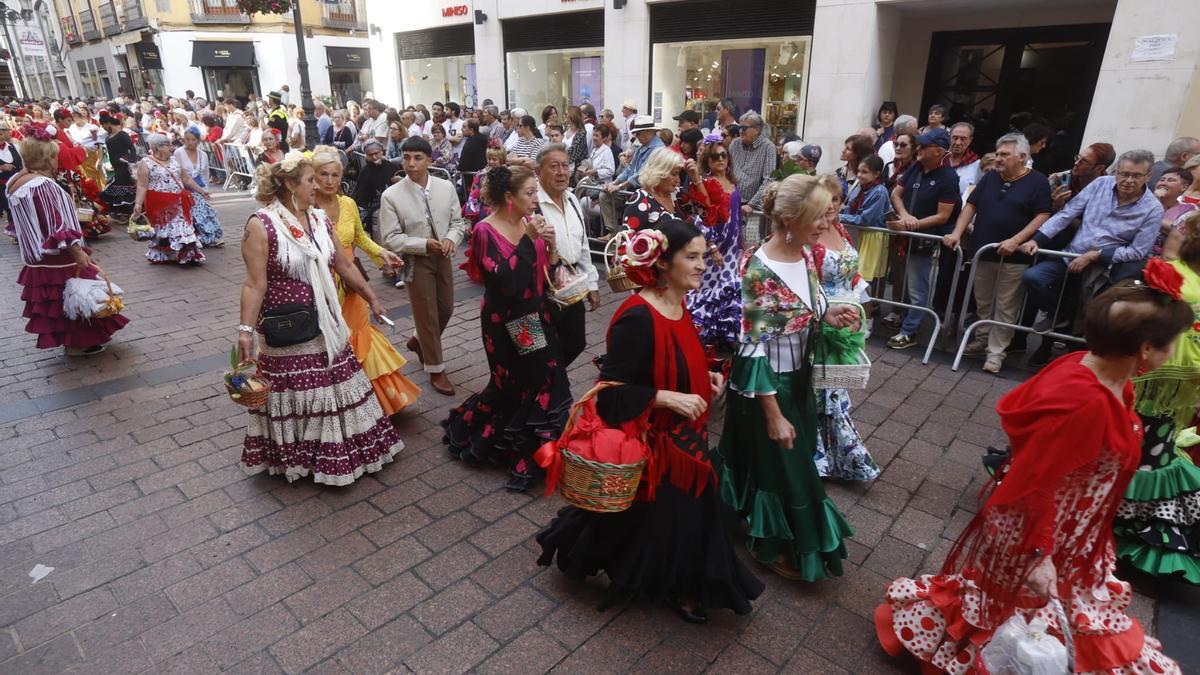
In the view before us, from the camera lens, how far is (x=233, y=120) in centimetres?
1723

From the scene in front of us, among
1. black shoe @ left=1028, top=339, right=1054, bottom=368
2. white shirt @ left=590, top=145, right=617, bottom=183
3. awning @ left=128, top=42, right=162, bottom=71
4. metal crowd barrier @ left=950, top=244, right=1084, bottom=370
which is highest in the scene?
awning @ left=128, top=42, right=162, bottom=71

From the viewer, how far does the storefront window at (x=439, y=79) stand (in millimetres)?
20375

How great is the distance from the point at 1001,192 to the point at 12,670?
734 cm

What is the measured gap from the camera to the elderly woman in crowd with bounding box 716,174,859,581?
3062mm

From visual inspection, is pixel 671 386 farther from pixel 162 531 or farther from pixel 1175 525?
pixel 162 531

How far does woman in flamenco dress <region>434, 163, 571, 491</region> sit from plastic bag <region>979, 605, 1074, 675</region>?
8.65ft

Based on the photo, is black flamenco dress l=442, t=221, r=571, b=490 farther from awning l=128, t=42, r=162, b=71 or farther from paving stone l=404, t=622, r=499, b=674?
awning l=128, t=42, r=162, b=71

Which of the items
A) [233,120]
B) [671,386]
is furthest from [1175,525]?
[233,120]

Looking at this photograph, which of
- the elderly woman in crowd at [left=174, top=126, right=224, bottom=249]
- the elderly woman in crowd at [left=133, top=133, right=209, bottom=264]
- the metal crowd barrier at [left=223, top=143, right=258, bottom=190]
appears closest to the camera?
the elderly woman in crowd at [left=133, top=133, right=209, bottom=264]

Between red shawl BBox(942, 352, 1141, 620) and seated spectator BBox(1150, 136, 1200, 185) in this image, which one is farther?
seated spectator BBox(1150, 136, 1200, 185)

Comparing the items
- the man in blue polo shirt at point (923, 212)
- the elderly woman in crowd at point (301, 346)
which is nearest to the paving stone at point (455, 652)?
the elderly woman in crowd at point (301, 346)

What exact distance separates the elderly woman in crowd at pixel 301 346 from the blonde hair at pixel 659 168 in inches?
82.5

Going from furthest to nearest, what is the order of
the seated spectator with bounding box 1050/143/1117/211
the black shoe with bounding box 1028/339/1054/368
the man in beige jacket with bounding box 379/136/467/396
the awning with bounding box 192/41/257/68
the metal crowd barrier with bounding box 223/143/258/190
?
the awning with bounding box 192/41/257/68, the metal crowd barrier with bounding box 223/143/258/190, the seated spectator with bounding box 1050/143/1117/211, the black shoe with bounding box 1028/339/1054/368, the man in beige jacket with bounding box 379/136/467/396

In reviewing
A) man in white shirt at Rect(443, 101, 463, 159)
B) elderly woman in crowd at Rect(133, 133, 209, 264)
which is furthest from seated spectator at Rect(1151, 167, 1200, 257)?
elderly woman in crowd at Rect(133, 133, 209, 264)
